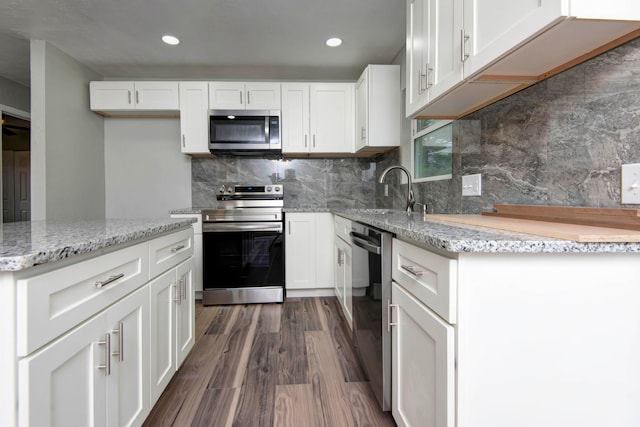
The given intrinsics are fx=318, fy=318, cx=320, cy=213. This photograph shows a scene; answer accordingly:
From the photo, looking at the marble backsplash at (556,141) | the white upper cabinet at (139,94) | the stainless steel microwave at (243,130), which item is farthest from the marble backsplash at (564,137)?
the white upper cabinet at (139,94)

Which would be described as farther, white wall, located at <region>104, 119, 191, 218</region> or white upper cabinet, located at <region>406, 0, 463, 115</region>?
white wall, located at <region>104, 119, 191, 218</region>

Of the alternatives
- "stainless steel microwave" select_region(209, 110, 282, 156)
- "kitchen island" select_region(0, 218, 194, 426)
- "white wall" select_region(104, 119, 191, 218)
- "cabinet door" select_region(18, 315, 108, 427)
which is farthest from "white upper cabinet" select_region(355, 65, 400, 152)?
"cabinet door" select_region(18, 315, 108, 427)

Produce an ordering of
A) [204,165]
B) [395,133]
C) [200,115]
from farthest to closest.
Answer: [204,165] → [200,115] → [395,133]

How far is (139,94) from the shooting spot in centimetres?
318

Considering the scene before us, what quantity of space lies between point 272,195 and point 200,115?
3.54 feet

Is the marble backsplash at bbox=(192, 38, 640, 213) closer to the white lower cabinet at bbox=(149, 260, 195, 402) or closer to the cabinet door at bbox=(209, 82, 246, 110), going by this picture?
the white lower cabinet at bbox=(149, 260, 195, 402)

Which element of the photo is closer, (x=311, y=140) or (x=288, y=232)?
(x=288, y=232)

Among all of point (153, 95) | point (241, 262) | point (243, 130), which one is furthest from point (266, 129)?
point (241, 262)

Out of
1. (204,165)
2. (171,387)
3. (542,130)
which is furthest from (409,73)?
(204,165)

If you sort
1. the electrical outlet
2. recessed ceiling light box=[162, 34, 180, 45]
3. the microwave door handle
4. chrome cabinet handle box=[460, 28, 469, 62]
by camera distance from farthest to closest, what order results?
the microwave door handle < recessed ceiling light box=[162, 34, 180, 45] < the electrical outlet < chrome cabinet handle box=[460, 28, 469, 62]

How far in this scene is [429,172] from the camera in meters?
2.38

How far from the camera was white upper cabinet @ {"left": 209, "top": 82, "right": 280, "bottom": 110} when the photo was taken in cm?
319

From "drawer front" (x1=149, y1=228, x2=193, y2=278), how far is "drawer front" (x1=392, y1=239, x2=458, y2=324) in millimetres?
991

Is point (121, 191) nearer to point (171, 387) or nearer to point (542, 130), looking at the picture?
→ point (171, 387)
